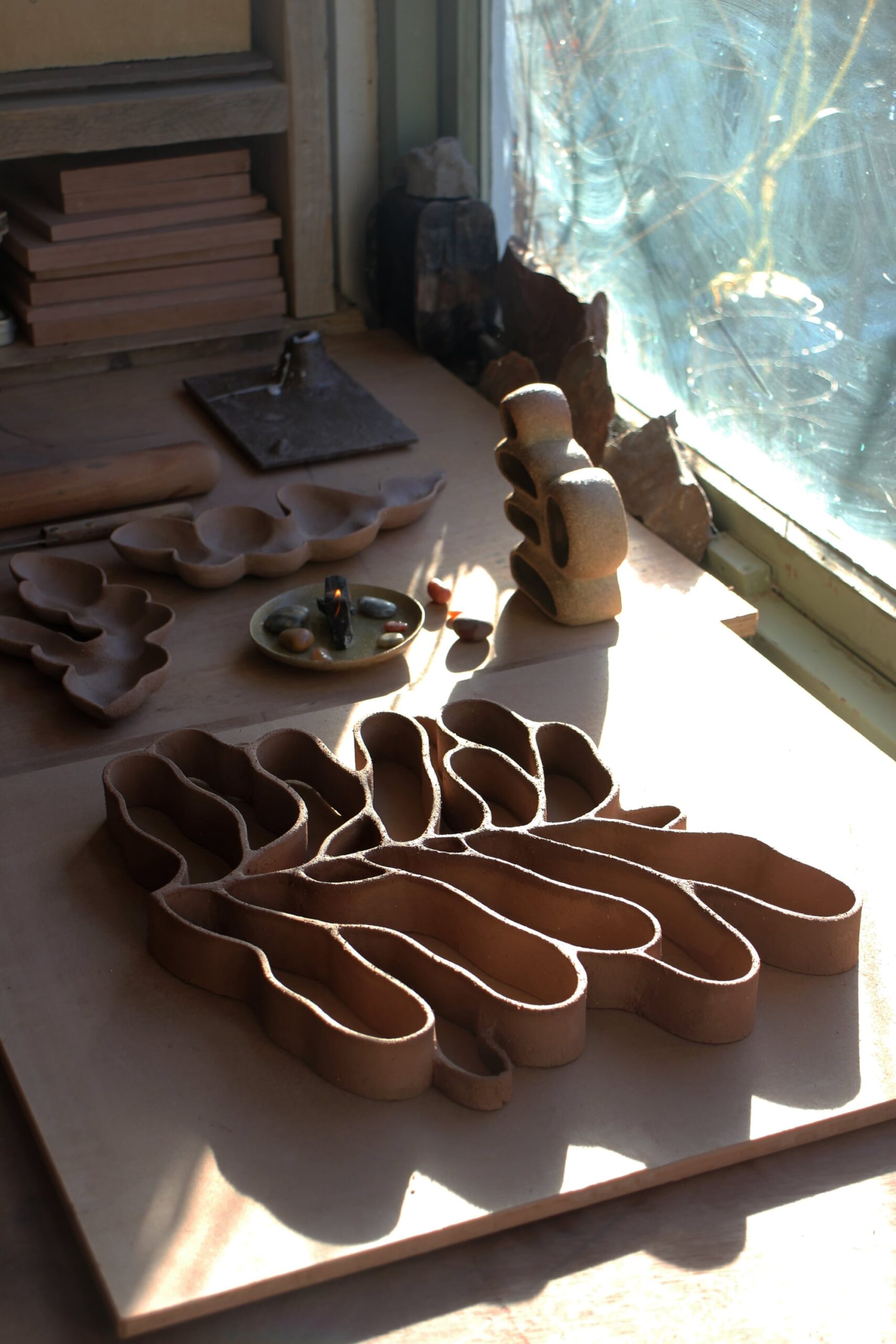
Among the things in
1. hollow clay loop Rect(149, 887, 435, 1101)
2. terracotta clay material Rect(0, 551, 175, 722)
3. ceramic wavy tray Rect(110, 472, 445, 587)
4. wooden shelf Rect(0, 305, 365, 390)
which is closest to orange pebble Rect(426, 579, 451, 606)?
ceramic wavy tray Rect(110, 472, 445, 587)

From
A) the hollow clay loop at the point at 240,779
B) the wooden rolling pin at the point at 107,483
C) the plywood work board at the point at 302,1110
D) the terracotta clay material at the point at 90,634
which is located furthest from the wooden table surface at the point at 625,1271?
the wooden rolling pin at the point at 107,483

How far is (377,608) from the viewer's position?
178cm

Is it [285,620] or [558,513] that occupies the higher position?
[558,513]

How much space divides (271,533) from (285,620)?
239mm

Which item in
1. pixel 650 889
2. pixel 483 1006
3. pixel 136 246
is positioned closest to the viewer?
pixel 483 1006

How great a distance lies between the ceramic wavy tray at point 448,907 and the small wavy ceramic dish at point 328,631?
0.27 meters

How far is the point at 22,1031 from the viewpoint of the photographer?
1.17 metres

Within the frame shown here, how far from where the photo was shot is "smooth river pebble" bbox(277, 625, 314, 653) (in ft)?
5.58

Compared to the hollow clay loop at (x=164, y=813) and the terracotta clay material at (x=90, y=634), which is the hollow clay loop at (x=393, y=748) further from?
the terracotta clay material at (x=90, y=634)

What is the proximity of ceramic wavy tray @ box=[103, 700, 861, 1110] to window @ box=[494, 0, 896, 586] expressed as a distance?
725 mm

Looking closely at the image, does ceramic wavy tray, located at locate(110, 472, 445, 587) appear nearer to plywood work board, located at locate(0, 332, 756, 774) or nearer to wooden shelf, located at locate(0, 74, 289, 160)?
plywood work board, located at locate(0, 332, 756, 774)

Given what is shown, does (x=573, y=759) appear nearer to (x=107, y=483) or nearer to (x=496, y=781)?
(x=496, y=781)

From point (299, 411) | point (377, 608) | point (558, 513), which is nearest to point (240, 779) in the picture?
point (377, 608)

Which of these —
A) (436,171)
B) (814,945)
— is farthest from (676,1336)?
(436,171)
